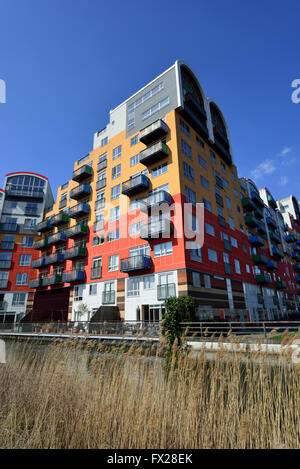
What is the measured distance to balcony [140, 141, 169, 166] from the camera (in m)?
23.9

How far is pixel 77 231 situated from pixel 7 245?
16692 mm

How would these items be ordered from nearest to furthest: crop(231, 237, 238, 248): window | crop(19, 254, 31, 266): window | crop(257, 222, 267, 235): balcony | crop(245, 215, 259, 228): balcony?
crop(231, 237, 238, 248): window, crop(245, 215, 259, 228): balcony, crop(19, 254, 31, 266): window, crop(257, 222, 267, 235): balcony

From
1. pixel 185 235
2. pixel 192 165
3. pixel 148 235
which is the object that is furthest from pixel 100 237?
pixel 192 165

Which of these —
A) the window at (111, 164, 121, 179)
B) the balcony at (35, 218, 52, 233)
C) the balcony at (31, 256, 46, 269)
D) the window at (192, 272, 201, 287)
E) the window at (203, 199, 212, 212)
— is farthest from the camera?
the balcony at (35, 218, 52, 233)

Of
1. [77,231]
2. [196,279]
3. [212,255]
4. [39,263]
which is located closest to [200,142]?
[212,255]

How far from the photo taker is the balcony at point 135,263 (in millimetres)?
21886

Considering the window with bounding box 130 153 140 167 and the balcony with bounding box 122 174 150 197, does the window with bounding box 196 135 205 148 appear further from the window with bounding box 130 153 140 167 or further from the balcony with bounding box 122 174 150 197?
the balcony with bounding box 122 174 150 197

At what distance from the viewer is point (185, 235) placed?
2116 centimetres

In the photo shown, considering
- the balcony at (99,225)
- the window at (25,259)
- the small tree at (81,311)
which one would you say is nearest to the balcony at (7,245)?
the window at (25,259)

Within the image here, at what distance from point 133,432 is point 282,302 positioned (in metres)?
42.9

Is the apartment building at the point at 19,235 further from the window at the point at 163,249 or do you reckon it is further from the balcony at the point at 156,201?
the balcony at the point at 156,201

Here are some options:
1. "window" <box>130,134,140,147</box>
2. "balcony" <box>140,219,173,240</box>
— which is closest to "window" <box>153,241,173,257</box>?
"balcony" <box>140,219,173,240</box>

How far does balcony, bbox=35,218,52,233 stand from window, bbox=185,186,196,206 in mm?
22628

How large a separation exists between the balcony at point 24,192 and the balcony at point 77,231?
51.7 ft
